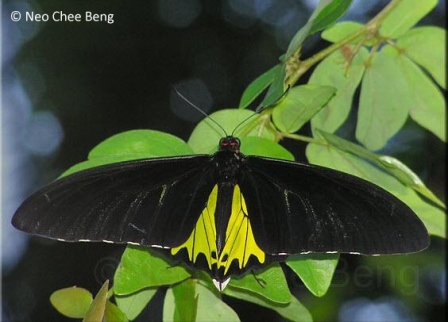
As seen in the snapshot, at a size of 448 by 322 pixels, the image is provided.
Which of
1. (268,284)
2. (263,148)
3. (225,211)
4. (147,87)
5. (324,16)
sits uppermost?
(147,87)

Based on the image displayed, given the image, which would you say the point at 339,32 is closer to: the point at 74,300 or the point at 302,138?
the point at 302,138

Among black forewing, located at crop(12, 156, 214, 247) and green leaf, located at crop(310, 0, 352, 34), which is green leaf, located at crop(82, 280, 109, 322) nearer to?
black forewing, located at crop(12, 156, 214, 247)

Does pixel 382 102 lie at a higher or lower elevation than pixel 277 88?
higher

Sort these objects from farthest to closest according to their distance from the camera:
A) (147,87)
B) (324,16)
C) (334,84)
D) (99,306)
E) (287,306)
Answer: (147,87) < (334,84) < (287,306) < (324,16) < (99,306)

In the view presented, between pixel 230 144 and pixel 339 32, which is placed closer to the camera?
pixel 230 144

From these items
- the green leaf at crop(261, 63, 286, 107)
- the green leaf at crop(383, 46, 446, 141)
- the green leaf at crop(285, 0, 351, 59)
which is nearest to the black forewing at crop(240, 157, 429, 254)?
the green leaf at crop(261, 63, 286, 107)

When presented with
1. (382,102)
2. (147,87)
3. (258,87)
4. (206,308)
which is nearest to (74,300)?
(206,308)

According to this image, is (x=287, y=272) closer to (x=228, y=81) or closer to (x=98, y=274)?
(x=98, y=274)
